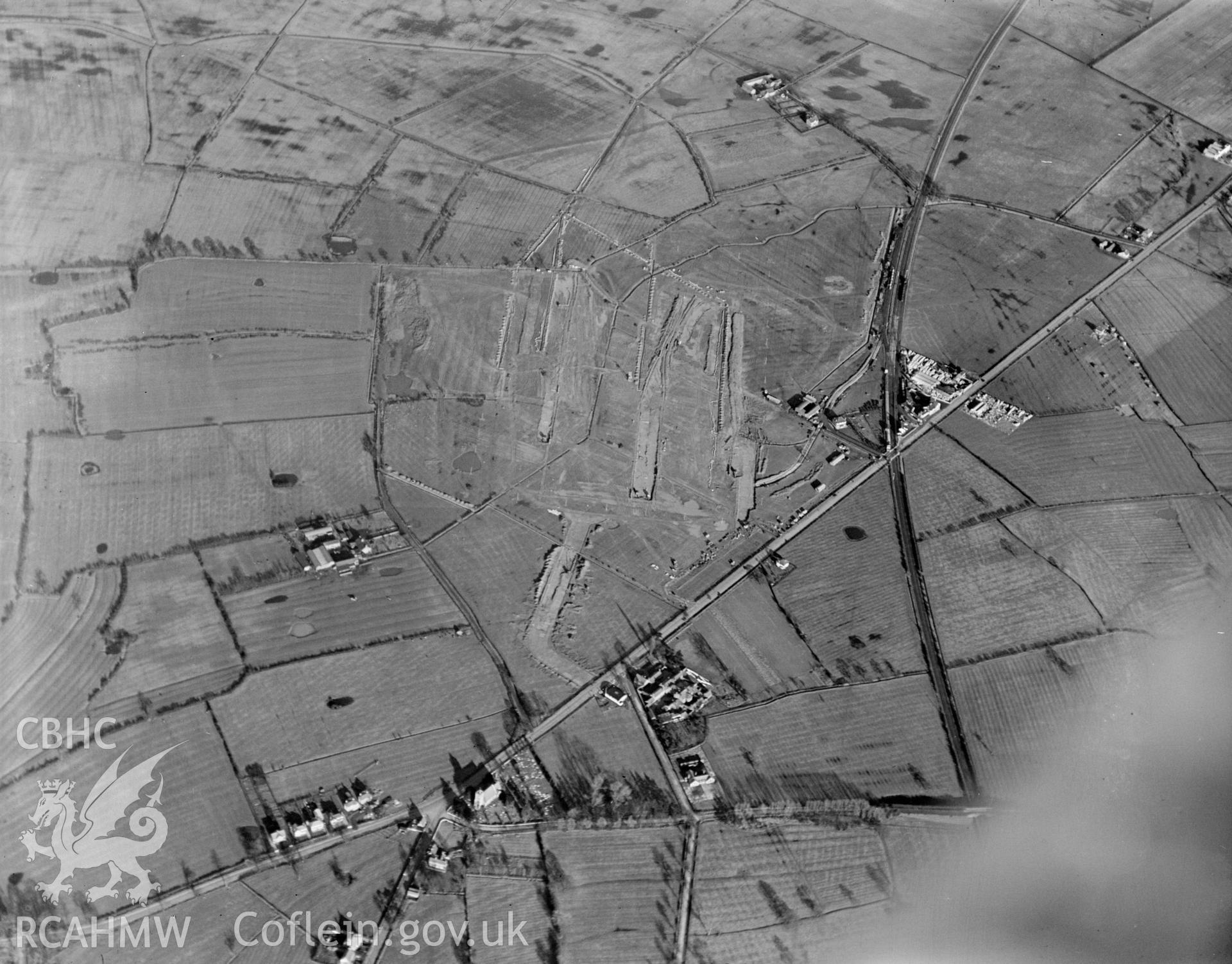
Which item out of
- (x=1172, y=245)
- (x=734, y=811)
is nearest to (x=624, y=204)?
(x=1172, y=245)

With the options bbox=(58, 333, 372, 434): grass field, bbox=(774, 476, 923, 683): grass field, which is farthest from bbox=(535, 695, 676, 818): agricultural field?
bbox=(58, 333, 372, 434): grass field

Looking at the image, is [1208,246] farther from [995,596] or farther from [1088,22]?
[995,596]

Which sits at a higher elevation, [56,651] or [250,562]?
[250,562]

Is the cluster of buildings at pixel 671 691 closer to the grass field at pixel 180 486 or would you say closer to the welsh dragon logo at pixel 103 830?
the grass field at pixel 180 486

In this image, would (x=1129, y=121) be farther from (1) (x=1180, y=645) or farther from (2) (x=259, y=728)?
(2) (x=259, y=728)

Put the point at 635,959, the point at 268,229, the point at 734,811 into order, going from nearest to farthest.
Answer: the point at 635,959, the point at 734,811, the point at 268,229

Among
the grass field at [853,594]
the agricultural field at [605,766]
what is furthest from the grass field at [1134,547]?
the agricultural field at [605,766]

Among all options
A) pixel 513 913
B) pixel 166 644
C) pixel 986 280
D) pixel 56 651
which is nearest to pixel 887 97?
pixel 986 280
